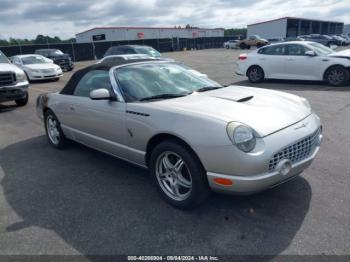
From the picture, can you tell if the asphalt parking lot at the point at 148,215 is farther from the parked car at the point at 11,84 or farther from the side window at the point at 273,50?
the side window at the point at 273,50

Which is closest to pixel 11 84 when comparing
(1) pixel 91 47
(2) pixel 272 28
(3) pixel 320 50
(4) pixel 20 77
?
(4) pixel 20 77

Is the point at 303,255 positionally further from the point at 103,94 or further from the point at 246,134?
the point at 103,94

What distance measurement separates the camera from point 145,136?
349 centimetres

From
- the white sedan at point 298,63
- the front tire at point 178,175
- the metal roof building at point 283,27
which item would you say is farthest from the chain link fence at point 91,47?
the front tire at point 178,175

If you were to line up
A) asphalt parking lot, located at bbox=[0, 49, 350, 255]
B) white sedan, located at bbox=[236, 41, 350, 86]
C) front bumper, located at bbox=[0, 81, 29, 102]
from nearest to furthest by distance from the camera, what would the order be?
asphalt parking lot, located at bbox=[0, 49, 350, 255]
front bumper, located at bbox=[0, 81, 29, 102]
white sedan, located at bbox=[236, 41, 350, 86]

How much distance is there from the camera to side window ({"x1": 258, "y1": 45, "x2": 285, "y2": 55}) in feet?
37.6

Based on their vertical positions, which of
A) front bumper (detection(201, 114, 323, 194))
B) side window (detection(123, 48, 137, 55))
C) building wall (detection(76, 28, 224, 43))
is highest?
building wall (detection(76, 28, 224, 43))

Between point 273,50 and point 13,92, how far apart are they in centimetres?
903

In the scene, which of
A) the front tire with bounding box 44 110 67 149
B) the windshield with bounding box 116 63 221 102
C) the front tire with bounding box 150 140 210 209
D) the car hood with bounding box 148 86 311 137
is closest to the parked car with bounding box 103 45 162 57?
the front tire with bounding box 44 110 67 149

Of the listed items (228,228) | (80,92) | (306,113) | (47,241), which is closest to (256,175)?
(228,228)

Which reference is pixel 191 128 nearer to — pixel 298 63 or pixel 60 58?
pixel 298 63

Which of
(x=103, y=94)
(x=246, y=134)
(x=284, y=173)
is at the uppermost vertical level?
(x=103, y=94)

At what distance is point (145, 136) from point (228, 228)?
4.31 feet

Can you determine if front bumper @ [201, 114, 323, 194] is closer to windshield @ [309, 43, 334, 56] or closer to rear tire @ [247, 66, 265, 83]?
windshield @ [309, 43, 334, 56]
